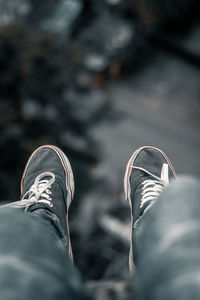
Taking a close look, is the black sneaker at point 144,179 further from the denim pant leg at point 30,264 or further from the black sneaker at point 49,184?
the denim pant leg at point 30,264

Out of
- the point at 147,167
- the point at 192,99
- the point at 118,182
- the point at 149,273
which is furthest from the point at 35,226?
the point at 192,99

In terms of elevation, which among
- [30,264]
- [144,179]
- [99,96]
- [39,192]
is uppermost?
[99,96]

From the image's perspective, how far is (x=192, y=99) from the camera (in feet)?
30.1

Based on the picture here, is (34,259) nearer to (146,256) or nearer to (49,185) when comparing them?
(146,256)

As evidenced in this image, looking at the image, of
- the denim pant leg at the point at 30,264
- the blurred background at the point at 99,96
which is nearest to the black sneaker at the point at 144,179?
the denim pant leg at the point at 30,264

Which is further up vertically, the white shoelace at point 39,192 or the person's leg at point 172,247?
the white shoelace at point 39,192

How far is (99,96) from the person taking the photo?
9.77m

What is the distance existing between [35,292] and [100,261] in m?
4.21

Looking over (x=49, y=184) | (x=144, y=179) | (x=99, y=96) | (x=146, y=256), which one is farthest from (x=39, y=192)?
(x=99, y=96)

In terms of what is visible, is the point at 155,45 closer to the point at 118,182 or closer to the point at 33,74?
the point at 118,182

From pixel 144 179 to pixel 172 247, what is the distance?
3.45 ft

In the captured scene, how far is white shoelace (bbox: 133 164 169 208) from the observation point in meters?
1.96

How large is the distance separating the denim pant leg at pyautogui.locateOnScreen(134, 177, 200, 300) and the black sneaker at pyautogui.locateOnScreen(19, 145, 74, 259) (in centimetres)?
68

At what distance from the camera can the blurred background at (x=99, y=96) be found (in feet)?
18.4
